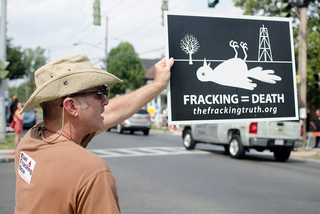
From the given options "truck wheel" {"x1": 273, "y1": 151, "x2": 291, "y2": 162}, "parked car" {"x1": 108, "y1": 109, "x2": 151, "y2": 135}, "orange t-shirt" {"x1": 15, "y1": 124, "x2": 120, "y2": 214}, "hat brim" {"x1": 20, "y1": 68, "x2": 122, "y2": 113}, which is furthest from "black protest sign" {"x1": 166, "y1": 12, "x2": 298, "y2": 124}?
"parked car" {"x1": 108, "y1": 109, "x2": 151, "y2": 135}

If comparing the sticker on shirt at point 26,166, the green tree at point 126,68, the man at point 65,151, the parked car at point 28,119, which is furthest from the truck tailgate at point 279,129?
the green tree at point 126,68

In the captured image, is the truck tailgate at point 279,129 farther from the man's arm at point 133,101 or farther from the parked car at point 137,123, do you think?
the parked car at point 137,123

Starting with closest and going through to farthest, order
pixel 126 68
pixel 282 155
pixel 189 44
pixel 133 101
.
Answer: pixel 189 44, pixel 133 101, pixel 282 155, pixel 126 68

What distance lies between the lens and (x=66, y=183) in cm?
139

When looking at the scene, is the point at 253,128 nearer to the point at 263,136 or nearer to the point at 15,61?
the point at 263,136

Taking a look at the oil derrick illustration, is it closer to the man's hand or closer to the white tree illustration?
the white tree illustration

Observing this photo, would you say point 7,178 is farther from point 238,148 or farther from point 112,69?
point 112,69

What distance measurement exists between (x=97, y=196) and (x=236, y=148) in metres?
10.8

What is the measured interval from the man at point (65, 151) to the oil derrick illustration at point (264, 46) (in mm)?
1363

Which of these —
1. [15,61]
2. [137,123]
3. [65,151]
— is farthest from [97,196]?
→ [15,61]

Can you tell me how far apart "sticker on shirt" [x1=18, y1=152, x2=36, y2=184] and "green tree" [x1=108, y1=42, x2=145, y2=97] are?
50.7 m

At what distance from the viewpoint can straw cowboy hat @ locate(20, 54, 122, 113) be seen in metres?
1.60

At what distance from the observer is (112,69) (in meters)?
52.6

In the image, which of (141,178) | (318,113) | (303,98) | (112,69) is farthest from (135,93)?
(112,69)
